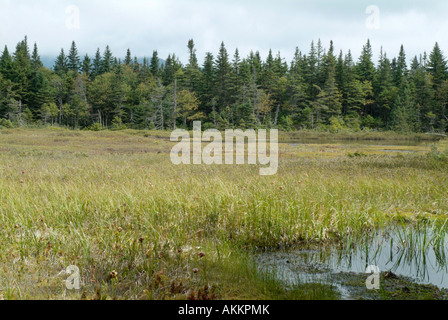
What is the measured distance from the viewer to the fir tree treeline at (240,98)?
6494 centimetres

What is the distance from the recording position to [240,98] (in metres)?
70.4

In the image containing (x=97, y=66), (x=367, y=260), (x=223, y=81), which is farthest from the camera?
(x=97, y=66)

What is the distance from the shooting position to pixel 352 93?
237 ft

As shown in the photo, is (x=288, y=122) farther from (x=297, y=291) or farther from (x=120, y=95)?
(x=297, y=291)

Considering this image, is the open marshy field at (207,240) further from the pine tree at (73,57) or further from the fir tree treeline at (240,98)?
the pine tree at (73,57)

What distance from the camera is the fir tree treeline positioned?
213 feet

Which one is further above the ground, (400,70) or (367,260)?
(400,70)

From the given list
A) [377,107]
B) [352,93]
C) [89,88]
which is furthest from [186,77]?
[377,107]

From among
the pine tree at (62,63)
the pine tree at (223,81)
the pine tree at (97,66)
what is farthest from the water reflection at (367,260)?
the pine tree at (62,63)

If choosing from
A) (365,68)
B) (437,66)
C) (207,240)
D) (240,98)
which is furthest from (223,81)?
(207,240)

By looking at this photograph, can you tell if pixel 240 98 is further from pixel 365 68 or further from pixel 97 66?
pixel 97 66

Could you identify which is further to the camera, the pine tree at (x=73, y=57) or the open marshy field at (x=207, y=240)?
the pine tree at (x=73, y=57)

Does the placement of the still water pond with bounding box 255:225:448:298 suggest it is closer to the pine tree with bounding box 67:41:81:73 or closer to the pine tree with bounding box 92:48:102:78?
the pine tree with bounding box 92:48:102:78

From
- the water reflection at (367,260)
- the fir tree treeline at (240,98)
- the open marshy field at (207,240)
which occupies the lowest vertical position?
the water reflection at (367,260)
